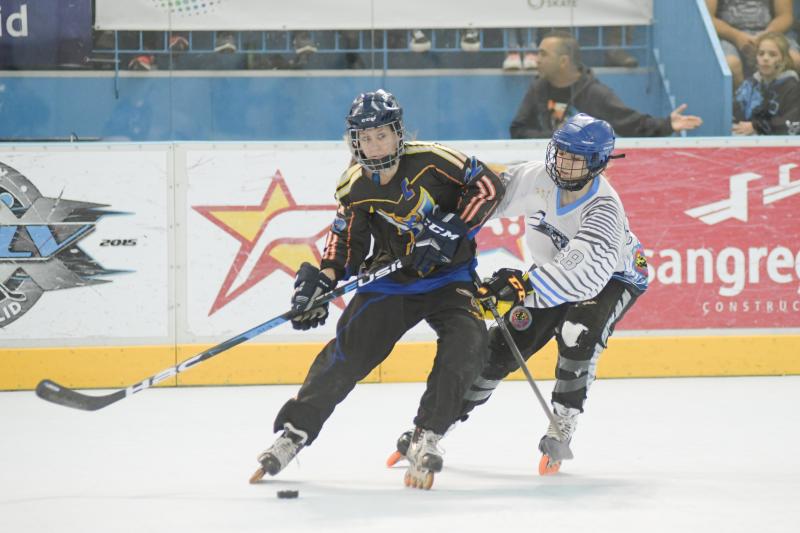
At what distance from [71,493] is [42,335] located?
2.81 metres

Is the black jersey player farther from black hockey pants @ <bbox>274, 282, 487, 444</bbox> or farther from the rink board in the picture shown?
the rink board

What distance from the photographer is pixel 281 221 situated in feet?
22.0

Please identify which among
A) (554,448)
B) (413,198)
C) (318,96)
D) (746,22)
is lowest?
(554,448)

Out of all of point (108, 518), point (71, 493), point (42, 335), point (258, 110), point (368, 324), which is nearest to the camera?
point (108, 518)

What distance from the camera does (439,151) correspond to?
4258 mm

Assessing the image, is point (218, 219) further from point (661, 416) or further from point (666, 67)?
point (666, 67)

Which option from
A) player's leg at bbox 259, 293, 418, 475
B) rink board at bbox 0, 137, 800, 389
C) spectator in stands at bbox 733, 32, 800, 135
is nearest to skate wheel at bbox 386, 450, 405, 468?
player's leg at bbox 259, 293, 418, 475

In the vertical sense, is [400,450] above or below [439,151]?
below

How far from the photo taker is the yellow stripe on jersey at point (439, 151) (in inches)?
167

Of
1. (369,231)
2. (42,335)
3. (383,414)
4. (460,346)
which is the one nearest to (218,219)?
(42,335)

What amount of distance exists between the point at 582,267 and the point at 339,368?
847 mm

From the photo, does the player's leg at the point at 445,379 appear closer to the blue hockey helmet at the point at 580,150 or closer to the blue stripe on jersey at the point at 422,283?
the blue stripe on jersey at the point at 422,283

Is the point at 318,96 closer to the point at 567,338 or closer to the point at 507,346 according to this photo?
the point at 507,346

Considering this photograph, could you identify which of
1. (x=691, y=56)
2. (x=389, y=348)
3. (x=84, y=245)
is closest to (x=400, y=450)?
(x=389, y=348)
